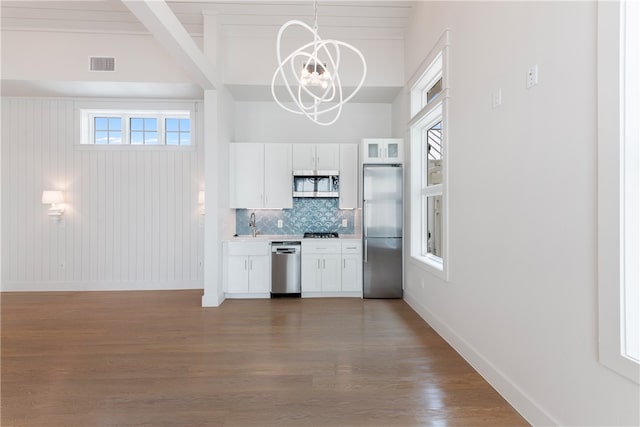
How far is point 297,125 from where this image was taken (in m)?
5.50

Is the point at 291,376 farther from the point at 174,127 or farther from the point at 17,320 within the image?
the point at 174,127

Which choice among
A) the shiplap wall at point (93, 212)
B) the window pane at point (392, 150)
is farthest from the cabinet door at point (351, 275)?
the shiplap wall at point (93, 212)

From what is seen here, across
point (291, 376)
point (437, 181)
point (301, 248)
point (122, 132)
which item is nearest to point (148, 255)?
point (122, 132)

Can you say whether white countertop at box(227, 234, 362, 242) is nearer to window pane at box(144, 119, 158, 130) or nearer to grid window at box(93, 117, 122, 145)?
window pane at box(144, 119, 158, 130)

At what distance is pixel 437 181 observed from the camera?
4.01m

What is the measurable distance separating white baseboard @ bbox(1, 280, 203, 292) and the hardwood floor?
1100mm

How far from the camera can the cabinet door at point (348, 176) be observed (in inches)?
203

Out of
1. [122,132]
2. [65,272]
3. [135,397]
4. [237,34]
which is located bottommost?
[135,397]

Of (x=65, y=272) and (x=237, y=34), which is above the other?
(x=237, y=34)

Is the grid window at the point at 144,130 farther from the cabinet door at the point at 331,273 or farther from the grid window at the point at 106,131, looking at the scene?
the cabinet door at the point at 331,273

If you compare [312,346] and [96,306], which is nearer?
[312,346]

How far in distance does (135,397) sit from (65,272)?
4.27 m

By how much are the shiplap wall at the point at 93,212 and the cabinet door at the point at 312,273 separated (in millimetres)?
1889

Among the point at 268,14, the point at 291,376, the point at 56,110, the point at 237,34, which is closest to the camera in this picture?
the point at 291,376
